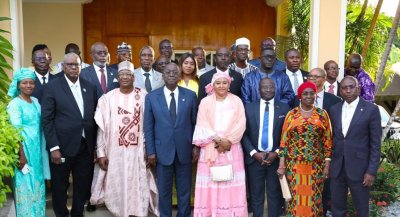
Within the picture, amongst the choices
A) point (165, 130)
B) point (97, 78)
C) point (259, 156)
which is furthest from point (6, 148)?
point (259, 156)

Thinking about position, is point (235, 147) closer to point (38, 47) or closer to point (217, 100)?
point (217, 100)

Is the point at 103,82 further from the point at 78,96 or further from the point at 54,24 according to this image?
the point at 54,24

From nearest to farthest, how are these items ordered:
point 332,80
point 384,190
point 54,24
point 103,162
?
point 103,162
point 332,80
point 384,190
point 54,24

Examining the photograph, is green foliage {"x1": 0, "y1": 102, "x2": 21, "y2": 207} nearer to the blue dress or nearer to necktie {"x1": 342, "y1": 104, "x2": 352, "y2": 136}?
the blue dress

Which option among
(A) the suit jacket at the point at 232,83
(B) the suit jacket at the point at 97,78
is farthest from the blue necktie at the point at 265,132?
(B) the suit jacket at the point at 97,78

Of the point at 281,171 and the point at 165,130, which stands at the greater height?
the point at 165,130

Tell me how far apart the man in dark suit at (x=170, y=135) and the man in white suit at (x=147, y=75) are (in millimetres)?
814

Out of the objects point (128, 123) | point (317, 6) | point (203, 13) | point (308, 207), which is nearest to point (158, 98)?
point (128, 123)

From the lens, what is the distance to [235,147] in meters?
5.43

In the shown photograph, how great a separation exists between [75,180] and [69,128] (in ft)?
2.15

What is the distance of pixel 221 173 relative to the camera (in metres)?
5.32

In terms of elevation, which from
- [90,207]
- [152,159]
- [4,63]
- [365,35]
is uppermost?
[365,35]

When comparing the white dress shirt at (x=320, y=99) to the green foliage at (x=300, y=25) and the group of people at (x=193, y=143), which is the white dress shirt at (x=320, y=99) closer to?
the group of people at (x=193, y=143)

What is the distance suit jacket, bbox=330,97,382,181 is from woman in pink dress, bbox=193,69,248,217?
1058 millimetres
